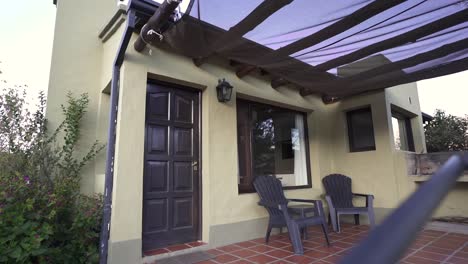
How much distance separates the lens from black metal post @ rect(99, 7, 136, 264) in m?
2.49

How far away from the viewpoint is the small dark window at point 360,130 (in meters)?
4.65

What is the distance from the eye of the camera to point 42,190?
2533mm

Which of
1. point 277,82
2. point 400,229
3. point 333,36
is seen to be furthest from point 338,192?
point 400,229

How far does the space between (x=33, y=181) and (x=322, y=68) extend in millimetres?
3346

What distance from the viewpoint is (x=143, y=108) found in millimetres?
2859

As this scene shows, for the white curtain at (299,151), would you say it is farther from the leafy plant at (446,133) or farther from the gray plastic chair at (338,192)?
the leafy plant at (446,133)

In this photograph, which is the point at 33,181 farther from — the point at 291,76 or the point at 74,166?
the point at 291,76

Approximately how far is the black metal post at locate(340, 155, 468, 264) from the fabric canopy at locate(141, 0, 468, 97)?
198 cm

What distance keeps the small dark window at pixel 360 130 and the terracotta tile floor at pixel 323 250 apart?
1.63m

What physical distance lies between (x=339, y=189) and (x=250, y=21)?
3199 millimetres

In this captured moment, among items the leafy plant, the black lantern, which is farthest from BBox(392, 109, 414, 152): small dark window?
the leafy plant

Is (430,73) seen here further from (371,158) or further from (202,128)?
(202,128)

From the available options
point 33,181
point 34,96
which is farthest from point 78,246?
point 34,96

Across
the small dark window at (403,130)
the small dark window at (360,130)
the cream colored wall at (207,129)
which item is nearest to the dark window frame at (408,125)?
the small dark window at (403,130)
